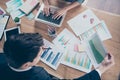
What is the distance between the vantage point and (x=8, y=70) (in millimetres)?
1592

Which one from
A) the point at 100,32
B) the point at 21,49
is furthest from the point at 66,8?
the point at 21,49

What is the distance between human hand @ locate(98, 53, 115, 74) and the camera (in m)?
1.79

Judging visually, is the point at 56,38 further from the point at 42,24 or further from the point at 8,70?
the point at 8,70

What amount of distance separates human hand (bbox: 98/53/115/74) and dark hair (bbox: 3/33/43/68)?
0.55 m

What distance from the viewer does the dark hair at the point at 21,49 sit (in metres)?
1.47

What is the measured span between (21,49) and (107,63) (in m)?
0.69

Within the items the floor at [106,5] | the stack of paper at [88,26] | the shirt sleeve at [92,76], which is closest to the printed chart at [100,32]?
the stack of paper at [88,26]

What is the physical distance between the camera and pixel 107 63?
1797 millimetres

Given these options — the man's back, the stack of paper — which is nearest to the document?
the stack of paper

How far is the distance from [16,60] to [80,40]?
2.16 feet

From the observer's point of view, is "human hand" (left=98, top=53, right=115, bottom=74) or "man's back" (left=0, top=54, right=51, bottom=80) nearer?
"man's back" (left=0, top=54, right=51, bottom=80)

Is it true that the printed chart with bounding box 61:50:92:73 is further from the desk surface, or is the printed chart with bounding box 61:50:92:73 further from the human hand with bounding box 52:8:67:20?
the human hand with bounding box 52:8:67:20

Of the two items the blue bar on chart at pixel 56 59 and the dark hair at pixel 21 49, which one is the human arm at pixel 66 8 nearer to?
the blue bar on chart at pixel 56 59

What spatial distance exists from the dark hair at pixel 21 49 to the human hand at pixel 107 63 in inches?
21.6
